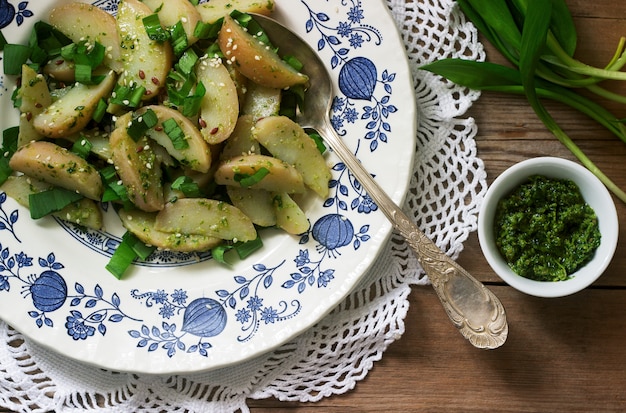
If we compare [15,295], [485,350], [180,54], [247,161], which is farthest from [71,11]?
[485,350]

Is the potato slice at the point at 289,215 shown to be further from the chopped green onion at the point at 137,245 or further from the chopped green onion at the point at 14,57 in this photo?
the chopped green onion at the point at 14,57

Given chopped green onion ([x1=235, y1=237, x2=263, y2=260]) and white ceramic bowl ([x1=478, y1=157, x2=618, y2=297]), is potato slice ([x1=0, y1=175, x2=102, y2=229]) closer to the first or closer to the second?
chopped green onion ([x1=235, y1=237, x2=263, y2=260])

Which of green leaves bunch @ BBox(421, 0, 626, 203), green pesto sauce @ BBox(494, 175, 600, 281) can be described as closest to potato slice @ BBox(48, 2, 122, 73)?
green leaves bunch @ BBox(421, 0, 626, 203)

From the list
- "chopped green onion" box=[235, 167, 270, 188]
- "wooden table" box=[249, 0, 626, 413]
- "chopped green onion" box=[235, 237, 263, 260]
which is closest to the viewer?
"chopped green onion" box=[235, 167, 270, 188]

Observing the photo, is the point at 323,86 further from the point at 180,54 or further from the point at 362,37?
the point at 180,54

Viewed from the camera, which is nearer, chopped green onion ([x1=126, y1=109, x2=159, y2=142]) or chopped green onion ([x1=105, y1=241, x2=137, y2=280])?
chopped green onion ([x1=126, y1=109, x2=159, y2=142])

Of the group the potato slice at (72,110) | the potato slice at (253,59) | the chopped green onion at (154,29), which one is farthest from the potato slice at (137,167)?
the potato slice at (253,59)

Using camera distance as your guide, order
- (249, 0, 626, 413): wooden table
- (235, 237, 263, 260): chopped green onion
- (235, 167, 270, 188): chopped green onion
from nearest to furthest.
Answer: (235, 167, 270, 188): chopped green onion → (235, 237, 263, 260): chopped green onion → (249, 0, 626, 413): wooden table

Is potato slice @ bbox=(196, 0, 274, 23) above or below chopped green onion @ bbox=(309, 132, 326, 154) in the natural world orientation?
above

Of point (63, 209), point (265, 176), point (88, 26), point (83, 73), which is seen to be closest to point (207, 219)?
point (265, 176)
